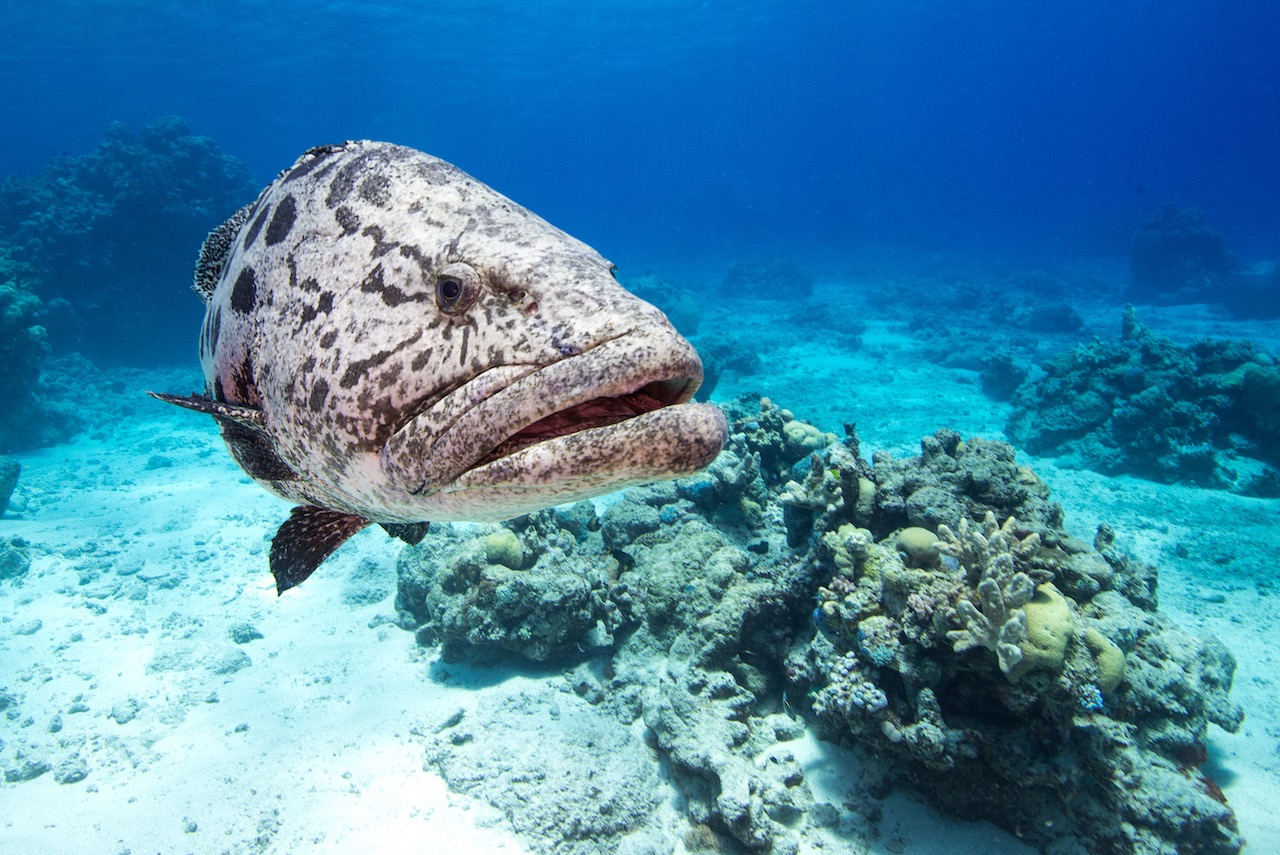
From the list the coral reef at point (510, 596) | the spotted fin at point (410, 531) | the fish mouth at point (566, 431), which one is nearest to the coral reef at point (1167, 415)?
the coral reef at point (510, 596)

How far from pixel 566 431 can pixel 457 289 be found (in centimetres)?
50

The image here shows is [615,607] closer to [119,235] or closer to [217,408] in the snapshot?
[217,408]

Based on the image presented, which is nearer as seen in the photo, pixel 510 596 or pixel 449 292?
pixel 449 292

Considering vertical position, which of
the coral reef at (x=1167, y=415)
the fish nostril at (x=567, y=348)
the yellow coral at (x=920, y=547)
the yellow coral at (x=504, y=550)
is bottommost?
the yellow coral at (x=504, y=550)

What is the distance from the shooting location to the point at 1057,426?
12898 mm

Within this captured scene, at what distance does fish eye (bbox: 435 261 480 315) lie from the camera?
1.65m

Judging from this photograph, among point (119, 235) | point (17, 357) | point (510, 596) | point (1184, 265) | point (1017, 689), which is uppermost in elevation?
point (1184, 265)

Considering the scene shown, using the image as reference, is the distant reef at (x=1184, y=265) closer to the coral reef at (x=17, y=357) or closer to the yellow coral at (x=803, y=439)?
the yellow coral at (x=803, y=439)

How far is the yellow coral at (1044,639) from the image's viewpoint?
3633 mm

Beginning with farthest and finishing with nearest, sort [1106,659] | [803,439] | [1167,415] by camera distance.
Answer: [1167,415] → [803,439] → [1106,659]

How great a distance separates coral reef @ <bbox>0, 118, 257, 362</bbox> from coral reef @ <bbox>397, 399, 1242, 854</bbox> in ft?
69.3

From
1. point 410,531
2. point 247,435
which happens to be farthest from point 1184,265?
point 247,435

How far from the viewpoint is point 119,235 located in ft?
69.8

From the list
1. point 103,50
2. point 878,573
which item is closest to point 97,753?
point 878,573
